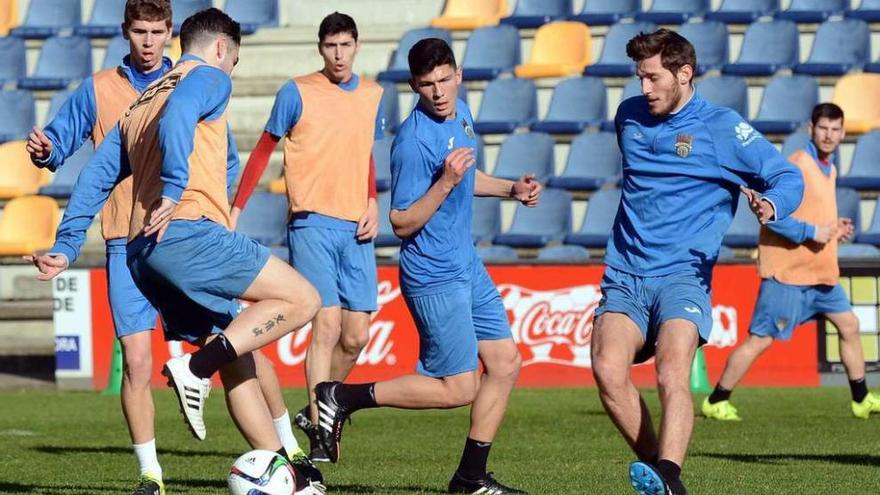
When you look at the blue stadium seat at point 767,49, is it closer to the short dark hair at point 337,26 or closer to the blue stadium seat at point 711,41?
the blue stadium seat at point 711,41

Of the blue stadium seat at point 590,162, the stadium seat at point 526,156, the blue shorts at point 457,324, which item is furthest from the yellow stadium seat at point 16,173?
the blue shorts at point 457,324

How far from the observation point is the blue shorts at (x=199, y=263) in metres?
7.56

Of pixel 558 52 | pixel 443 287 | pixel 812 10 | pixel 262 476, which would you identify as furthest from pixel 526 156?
pixel 262 476

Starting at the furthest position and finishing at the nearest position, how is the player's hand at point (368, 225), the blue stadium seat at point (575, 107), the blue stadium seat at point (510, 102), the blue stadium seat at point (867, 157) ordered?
the blue stadium seat at point (510, 102) → the blue stadium seat at point (575, 107) → the blue stadium seat at point (867, 157) → the player's hand at point (368, 225)

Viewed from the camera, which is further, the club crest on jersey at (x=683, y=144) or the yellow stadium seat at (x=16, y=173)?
the yellow stadium seat at (x=16, y=173)

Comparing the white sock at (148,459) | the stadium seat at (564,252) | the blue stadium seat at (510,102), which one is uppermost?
the blue stadium seat at (510,102)

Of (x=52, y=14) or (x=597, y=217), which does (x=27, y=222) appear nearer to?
(x=52, y=14)

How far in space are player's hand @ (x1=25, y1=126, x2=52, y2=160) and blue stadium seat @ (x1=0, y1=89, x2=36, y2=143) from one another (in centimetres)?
1315

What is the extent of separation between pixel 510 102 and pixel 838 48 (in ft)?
12.1

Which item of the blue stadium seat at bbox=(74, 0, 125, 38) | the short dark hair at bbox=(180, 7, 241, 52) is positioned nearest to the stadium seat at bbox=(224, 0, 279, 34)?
the blue stadium seat at bbox=(74, 0, 125, 38)

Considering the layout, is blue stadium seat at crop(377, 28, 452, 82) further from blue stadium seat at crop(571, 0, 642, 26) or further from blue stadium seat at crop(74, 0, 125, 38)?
blue stadium seat at crop(74, 0, 125, 38)

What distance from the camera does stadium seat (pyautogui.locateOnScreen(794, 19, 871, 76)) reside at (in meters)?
19.6

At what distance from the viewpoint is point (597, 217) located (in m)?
18.5

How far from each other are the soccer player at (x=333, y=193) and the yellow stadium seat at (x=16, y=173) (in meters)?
10.5
